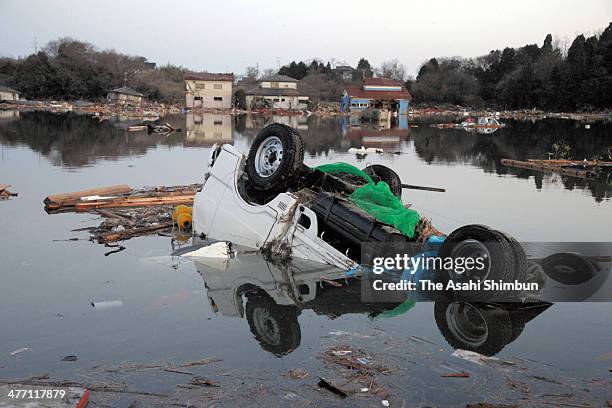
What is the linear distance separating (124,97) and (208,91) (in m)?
11.3

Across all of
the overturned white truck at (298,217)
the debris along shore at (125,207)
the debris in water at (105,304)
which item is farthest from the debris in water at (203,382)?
the debris along shore at (125,207)

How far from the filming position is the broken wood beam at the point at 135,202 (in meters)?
12.9

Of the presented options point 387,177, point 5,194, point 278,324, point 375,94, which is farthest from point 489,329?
point 375,94

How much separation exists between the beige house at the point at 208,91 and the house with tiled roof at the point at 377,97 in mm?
16476

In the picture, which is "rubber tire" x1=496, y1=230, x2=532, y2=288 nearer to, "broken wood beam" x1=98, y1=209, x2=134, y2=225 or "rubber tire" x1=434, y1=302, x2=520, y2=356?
"rubber tire" x1=434, y1=302, x2=520, y2=356

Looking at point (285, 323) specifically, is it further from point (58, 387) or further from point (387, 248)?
point (58, 387)

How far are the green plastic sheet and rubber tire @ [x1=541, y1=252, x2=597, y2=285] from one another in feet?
6.51

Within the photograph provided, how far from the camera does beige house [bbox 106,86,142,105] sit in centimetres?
8031

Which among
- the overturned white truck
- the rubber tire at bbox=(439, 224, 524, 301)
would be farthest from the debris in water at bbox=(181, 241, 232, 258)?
the rubber tire at bbox=(439, 224, 524, 301)

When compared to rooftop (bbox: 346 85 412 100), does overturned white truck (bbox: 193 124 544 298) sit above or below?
below

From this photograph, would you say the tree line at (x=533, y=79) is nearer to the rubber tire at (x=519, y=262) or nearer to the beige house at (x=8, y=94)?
the beige house at (x=8, y=94)

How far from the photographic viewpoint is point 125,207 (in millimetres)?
13117

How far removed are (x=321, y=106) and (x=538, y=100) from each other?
34.1m

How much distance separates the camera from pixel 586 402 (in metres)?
5.09
